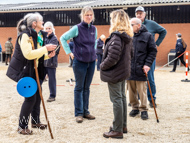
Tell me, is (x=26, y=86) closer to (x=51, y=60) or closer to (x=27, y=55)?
(x=27, y=55)

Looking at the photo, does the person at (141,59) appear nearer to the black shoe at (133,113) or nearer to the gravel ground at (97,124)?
the black shoe at (133,113)

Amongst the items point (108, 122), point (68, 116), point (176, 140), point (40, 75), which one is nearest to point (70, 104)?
point (68, 116)

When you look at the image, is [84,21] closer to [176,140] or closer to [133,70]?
[133,70]

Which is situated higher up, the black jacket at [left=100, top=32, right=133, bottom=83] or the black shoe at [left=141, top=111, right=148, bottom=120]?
the black jacket at [left=100, top=32, right=133, bottom=83]

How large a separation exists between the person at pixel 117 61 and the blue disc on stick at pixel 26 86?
1.01 meters

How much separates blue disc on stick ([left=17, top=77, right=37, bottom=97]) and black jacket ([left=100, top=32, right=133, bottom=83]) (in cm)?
101

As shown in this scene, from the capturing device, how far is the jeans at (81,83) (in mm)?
4583

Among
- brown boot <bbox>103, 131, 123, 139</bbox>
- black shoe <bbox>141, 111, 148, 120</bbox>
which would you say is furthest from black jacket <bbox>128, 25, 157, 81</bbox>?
brown boot <bbox>103, 131, 123, 139</bbox>

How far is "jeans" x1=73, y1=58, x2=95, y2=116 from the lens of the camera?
4.58 metres

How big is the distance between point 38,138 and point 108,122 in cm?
129

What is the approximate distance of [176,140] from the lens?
3689 mm

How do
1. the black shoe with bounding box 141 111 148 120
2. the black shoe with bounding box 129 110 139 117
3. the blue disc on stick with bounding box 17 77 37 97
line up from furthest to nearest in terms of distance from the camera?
1. the black shoe with bounding box 129 110 139 117
2. the black shoe with bounding box 141 111 148 120
3. the blue disc on stick with bounding box 17 77 37 97

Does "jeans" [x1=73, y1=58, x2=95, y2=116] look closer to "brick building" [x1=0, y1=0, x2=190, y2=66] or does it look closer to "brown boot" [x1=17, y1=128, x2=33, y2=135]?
"brown boot" [x1=17, y1=128, x2=33, y2=135]

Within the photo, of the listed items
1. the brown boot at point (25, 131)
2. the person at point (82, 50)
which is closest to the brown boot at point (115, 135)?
the person at point (82, 50)
